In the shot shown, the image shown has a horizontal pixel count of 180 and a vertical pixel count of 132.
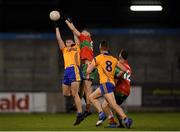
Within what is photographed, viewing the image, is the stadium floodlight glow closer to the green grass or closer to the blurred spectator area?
the blurred spectator area

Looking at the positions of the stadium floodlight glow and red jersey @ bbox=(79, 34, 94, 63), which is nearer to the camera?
red jersey @ bbox=(79, 34, 94, 63)

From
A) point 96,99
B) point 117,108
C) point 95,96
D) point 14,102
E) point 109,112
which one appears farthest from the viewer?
point 14,102

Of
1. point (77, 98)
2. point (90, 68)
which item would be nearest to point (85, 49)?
point (77, 98)

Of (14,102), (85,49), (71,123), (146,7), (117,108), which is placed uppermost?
(146,7)

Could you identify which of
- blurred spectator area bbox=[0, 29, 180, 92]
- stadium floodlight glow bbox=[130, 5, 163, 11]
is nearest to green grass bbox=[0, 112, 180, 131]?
blurred spectator area bbox=[0, 29, 180, 92]

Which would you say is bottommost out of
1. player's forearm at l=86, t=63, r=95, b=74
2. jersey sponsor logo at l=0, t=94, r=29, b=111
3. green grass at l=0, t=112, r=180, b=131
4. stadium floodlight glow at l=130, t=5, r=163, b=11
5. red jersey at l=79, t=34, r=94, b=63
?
green grass at l=0, t=112, r=180, b=131

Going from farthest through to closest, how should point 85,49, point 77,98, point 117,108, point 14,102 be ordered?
point 14,102 → point 85,49 → point 77,98 → point 117,108

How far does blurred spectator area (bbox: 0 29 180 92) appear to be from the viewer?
36.7 meters

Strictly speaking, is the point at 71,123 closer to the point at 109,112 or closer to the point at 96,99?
the point at 109,112

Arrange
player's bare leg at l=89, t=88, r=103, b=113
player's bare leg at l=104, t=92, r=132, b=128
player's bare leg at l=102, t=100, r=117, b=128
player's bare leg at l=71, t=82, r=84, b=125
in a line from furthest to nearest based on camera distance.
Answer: player's bare leg at l=71, t=82, r=84, b=125, player's bare leg at l=102, t=100, r=117, b=128, player's bare leg at l=89, t=88, r=103, b=113, player's bare leg at l=104, t=92, r=132, b=128

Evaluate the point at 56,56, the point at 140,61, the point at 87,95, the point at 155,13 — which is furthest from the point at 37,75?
the point at 87,95

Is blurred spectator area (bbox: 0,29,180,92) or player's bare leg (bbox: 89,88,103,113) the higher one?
blurred spectator area (bbox: 0,29,180,92)

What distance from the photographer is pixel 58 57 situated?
37.4 m
